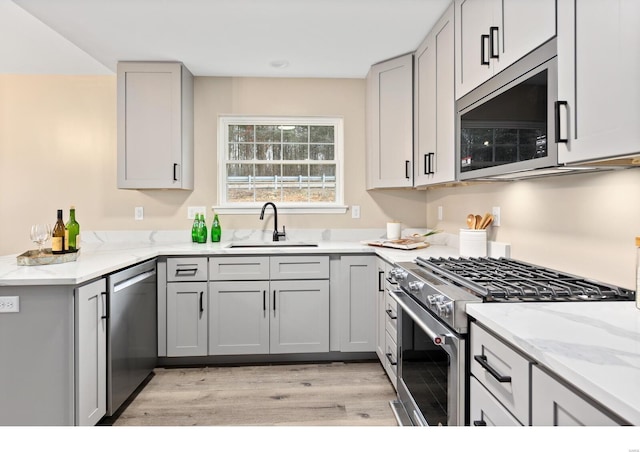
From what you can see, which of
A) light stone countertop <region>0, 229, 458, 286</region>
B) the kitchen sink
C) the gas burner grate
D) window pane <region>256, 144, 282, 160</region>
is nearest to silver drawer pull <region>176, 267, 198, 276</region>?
light stone countertop <region>0, 229, 458, 286</region>

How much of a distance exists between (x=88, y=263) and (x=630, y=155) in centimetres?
254

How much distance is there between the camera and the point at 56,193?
3.55m

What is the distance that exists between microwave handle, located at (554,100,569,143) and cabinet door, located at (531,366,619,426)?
2.64 feet

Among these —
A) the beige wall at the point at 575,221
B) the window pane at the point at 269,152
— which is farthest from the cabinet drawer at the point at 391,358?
the window pane at the point at 269,152

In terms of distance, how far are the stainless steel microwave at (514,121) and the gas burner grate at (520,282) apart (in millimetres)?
452

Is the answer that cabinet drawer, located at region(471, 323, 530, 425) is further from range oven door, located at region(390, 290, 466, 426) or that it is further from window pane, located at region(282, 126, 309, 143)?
window pane, located at region(282, 126, 309, 143)

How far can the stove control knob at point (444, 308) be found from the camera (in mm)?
1393

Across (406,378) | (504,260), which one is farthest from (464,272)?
(406,378)

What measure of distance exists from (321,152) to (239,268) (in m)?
1.43

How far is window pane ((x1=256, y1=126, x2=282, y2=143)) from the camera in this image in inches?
147

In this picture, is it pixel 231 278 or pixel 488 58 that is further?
pixel 231 278

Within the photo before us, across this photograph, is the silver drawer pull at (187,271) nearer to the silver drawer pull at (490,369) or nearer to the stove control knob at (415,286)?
the stove control knob at (415,286)
